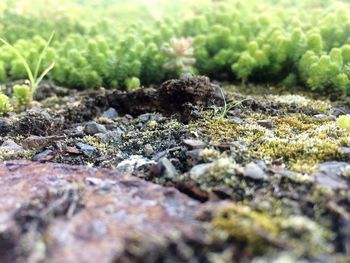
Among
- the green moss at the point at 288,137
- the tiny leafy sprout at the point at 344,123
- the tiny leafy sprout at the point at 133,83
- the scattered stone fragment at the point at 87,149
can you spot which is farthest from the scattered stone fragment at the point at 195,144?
the tiny leafy sprout at the point at 133,83

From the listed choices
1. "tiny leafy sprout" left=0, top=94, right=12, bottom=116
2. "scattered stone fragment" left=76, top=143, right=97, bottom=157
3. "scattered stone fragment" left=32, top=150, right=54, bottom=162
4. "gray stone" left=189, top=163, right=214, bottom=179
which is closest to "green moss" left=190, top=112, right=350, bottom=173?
"gray stone" left=189, top=163, right=214, bottom=179

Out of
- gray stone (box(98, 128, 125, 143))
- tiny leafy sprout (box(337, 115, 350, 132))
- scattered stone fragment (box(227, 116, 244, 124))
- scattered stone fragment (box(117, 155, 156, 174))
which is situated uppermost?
tiny leafy sprout (box(337, 115, 350, 132))

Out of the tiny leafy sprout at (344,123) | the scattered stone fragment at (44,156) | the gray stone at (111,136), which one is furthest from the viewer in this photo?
the gray stone at (111,136)

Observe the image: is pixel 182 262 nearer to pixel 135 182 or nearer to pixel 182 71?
pixel 135 182

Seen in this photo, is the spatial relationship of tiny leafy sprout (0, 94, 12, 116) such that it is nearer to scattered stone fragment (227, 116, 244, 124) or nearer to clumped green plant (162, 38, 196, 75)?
Result: clumped green plant (162, 38, 196, 75)

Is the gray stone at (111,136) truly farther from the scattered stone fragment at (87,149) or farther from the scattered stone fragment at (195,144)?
the scattered stone fragment at (195,144)

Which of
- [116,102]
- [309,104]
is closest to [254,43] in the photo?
[309,104]

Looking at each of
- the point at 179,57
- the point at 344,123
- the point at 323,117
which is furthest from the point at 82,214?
the point at 179,57
